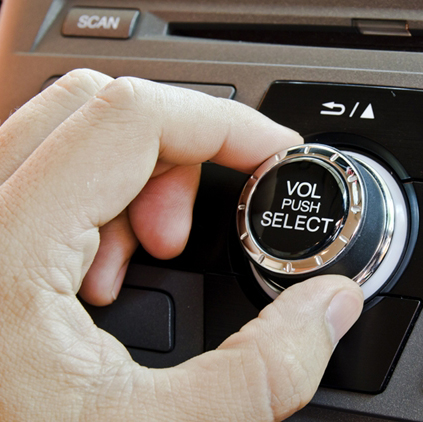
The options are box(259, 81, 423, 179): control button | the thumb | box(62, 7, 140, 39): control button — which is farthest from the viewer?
box(62, 7, 140, 39): control button

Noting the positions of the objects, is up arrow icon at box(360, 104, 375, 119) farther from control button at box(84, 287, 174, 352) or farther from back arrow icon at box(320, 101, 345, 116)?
control button at box(84, 287, 174, 352)

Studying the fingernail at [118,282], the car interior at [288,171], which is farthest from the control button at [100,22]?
the fingernail at [118,282]

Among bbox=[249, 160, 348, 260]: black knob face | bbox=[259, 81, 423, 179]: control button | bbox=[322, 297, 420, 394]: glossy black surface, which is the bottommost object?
bbox=[322, 297, 420, 394]: glossy black surface

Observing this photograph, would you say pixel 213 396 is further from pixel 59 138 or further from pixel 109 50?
pixel 109 50

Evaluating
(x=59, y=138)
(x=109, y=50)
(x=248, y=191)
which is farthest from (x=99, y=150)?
(x=109, y=50)

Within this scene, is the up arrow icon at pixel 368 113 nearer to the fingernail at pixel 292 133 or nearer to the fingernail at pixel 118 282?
the fingernail at pixel 292 133

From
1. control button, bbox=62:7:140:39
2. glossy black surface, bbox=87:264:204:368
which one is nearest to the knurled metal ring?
glossy black surface, bbox=87:264:204:368

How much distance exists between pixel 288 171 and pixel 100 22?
0.35m

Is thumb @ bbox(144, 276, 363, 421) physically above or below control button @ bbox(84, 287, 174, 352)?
above

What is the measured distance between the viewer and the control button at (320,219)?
44 cm

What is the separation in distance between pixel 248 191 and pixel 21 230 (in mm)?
214

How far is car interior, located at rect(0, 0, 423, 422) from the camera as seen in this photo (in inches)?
18.2

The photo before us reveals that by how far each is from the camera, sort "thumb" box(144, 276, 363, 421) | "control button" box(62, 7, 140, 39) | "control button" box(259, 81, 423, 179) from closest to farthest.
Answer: "thumb" box(144, 276, 363, 421) < "control button" box(259, 81, 423, 179) < "control button" box(62, 7, 140, 39)

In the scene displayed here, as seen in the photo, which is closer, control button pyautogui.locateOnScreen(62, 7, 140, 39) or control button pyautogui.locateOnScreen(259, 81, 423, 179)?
control button pyautogui.locateOnScreen(259, 81, 423, 179)
